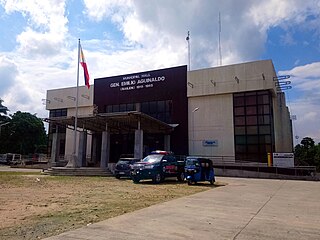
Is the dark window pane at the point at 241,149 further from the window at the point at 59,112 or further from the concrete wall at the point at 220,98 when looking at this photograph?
the window at the point at 59,112

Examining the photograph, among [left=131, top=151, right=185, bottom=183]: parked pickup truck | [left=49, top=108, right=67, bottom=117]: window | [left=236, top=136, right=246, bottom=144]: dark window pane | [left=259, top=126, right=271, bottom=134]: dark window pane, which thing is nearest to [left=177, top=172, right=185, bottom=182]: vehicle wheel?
[left=131, top=151, right=185, bottom=183]: parked pickup truck

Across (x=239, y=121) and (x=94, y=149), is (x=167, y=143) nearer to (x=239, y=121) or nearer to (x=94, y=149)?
(x=239, y=121)

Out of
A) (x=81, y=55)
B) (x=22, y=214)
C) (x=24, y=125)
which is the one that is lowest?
(x=22, y=214)

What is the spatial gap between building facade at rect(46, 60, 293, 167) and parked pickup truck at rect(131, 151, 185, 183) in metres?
9.80

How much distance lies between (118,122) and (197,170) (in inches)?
722

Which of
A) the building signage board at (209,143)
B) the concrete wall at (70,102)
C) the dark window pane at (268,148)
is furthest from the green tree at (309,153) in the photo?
the concrete wall at (70,102)

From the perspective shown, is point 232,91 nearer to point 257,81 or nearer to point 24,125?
point 257,81

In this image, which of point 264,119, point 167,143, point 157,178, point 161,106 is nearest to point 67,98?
point 161,106

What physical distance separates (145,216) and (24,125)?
63083 millimetres

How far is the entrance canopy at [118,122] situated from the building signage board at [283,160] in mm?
12647

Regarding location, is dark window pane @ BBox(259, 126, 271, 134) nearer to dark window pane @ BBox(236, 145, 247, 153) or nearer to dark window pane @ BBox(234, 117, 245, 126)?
dark window pane @ BBox(234, 117, 245, 126)

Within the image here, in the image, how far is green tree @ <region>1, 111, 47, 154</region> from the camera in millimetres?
63000

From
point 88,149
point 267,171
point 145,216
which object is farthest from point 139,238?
point 88,149

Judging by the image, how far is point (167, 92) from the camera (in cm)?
3959
